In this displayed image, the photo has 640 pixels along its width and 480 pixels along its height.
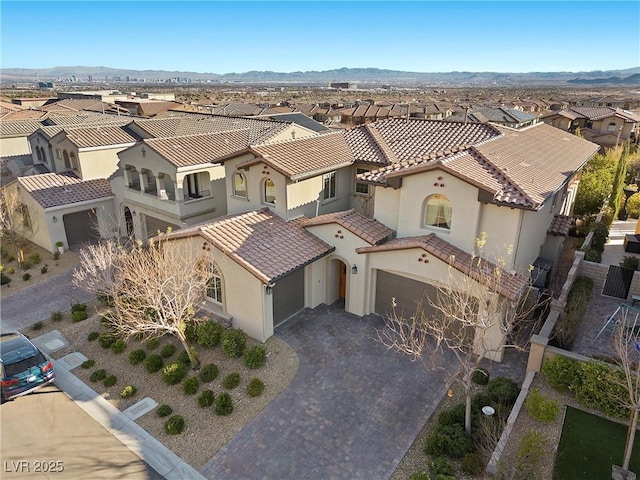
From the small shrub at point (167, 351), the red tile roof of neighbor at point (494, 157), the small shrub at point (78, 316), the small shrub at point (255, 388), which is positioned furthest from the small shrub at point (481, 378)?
the small shrub at point (78, 316)

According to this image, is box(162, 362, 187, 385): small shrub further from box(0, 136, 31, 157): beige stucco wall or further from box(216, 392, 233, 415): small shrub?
box(0, 136, 31, 157): beige stucco wall

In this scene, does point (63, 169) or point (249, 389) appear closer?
→ point (249, 389)

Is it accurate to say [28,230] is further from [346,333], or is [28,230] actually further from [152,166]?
[346,333]

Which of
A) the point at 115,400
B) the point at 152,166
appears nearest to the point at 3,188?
the point at 152,166

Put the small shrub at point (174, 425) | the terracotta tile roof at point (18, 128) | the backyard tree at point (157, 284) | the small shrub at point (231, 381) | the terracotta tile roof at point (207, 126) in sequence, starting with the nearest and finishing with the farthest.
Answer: the small shrub at point (174, 425)
the backyard tree at point (157, 284)
the small shrub at point (231, 381)
the terracotta tile roof at point (207, 126)
the terracotta tile roof at point (18, 128)

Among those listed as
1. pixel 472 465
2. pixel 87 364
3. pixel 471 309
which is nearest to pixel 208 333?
pixel 87 364

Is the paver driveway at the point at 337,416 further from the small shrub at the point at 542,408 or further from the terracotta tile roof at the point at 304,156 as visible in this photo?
the terracotta tile roof at the point at 304,156
